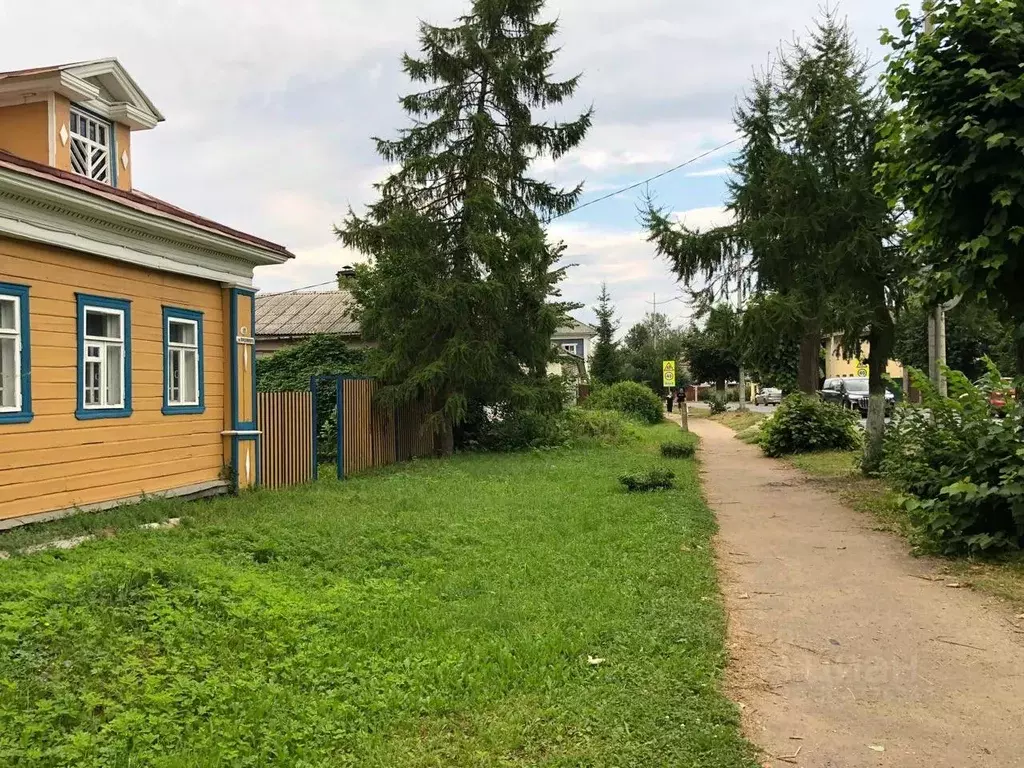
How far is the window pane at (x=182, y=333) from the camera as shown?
11156 millimetres

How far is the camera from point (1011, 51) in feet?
23.4

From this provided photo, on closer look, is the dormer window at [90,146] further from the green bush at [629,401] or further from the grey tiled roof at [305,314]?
the green bush at [629,401]

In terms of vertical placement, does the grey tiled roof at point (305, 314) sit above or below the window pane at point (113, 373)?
above

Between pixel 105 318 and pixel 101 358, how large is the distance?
0.49 m

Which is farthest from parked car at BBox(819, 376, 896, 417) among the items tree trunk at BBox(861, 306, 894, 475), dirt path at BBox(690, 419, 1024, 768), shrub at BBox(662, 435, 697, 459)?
dirt path at BBox(690, 419, 1024, 768)

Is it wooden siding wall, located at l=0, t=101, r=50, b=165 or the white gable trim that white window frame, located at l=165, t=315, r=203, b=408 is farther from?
wooden siding wall, located at l=0, t=101, r=50, b=165

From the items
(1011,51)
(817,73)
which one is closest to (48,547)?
(1011,51)

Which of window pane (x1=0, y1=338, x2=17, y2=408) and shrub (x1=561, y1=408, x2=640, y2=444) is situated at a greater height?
window pane (x1=0, y1=338, x2=17, y2=408)

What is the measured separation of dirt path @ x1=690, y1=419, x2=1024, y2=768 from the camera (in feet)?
12.4

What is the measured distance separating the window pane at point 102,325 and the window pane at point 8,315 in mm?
1006

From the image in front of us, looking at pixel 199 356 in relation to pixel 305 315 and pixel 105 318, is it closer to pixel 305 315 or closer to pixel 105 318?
pixel 105 318

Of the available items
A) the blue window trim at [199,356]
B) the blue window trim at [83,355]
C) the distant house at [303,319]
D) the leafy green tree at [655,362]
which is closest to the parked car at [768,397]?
the leafy green tree at [655,362]

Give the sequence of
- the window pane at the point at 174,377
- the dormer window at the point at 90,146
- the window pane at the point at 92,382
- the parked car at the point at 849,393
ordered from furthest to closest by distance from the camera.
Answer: the parked car at the point at 849,393 < the window pane at the point at 174,377 < the dormer window at the point at 90,146 < the window pane at the point at 92,382

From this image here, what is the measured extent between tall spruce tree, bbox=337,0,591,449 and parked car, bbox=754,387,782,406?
39498mm
